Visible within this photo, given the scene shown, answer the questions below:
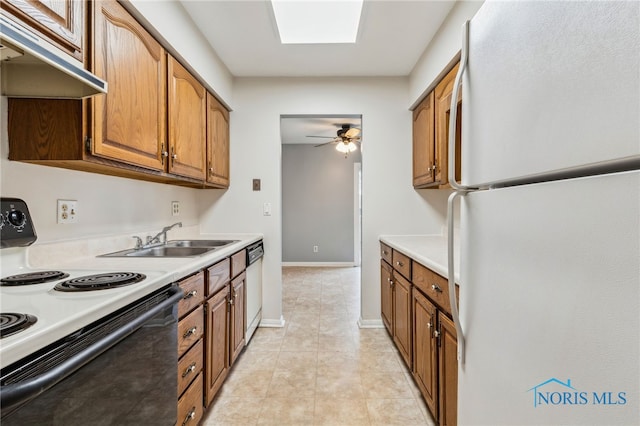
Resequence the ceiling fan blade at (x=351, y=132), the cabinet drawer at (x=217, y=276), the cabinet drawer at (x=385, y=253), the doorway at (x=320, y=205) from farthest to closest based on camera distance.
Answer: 1. the doorway at (x=320, y=205)
2. the ceiling fan blade at (x=351, y=132)
3. the cabinet drawer at (x=385, y=253)
4. the cabinet drawer at (x=217, y=276)

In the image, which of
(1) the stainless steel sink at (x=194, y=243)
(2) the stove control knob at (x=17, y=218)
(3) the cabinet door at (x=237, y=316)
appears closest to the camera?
(2) the stove control knob at (x=17, y=218)

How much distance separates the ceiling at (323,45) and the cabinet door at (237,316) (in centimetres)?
170

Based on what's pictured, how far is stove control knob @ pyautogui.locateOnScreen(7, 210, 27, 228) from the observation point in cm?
115

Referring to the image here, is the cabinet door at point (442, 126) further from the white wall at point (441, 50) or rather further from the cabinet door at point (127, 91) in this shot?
the cabinet door at point (127, 91)

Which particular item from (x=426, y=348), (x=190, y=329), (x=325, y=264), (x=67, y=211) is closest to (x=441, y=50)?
(x=426, y=348)

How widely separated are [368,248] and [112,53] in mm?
2304

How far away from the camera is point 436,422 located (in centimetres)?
160

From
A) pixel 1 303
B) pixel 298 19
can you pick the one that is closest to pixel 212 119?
pixel 298 19

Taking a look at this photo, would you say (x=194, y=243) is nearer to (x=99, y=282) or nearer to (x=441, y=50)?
(x=99, y=282)

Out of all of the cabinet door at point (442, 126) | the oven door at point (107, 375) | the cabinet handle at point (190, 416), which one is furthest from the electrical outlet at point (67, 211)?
the cabinet door at point (442, 126)

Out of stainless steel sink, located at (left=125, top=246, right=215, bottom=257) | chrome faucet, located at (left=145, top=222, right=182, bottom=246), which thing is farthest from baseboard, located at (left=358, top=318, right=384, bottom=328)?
chrome faucet, located at (left=145, top=222, right=182, bottom=246)

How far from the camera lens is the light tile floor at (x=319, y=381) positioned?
1.69 meters

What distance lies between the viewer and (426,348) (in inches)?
63.8

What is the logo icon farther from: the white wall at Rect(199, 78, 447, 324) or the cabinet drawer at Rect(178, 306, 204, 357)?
the white wall at Rect(199, 78, 447, 324)
